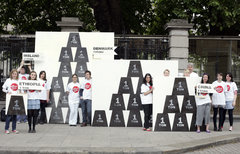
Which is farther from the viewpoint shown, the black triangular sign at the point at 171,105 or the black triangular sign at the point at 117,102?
the black triangular sign at the point at 117,102

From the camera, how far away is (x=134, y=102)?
11062 mm

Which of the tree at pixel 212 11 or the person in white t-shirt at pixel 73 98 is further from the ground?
the tree at pixel 212 11

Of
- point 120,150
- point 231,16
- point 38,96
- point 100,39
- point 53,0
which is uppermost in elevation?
point 53,0

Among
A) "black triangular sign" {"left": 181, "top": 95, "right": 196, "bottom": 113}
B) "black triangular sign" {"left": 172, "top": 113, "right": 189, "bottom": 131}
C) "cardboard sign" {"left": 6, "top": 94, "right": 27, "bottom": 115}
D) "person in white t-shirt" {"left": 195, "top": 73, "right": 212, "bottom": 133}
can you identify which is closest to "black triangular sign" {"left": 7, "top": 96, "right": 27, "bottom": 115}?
"cardboard sign" {"left": 6, "top": 94, "right": 27, "bottom": 115}

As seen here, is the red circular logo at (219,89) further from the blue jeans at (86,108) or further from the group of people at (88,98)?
the blue jeans at (86,108)

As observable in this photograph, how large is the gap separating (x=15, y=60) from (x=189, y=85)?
693 centimetres

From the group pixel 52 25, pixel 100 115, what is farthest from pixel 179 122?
pixel 52 25

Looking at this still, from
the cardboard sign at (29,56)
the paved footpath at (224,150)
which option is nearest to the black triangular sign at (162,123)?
the paved footpath at (224,150)

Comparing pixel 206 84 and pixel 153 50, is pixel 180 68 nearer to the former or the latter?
pixel 153 50

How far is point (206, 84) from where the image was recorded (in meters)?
9.89

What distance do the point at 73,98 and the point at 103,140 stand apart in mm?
3026

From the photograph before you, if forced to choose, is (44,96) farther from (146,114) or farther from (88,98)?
(146,114)

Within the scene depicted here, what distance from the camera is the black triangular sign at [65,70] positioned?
11609 mm

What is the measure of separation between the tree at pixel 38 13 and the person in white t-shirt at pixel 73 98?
477 inches
